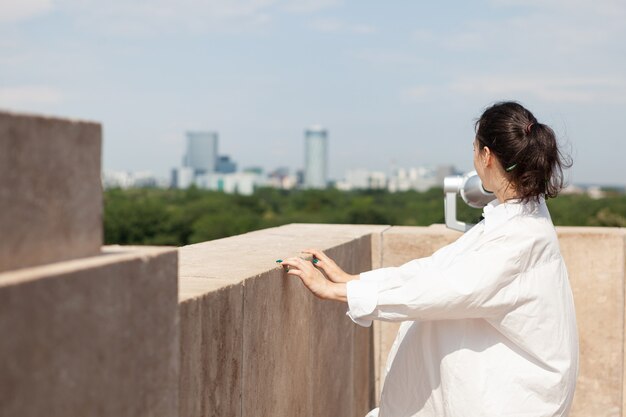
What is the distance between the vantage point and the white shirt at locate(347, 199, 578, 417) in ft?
7.14

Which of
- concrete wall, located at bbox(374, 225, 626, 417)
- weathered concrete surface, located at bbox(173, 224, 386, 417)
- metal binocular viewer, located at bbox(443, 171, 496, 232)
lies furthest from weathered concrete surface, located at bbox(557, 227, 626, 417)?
weathered concrete surface, located at bbox(173, 224, 386, 417)

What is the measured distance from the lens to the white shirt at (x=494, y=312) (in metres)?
2.18

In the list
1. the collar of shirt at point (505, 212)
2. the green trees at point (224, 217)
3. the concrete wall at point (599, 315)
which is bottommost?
the green trees at point (224, 217)

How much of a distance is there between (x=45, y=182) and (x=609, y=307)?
377 centimetres

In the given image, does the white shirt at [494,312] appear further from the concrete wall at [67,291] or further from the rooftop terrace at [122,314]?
the concrete wall at [67,291]

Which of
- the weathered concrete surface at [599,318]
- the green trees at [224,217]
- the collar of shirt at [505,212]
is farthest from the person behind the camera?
the green trees at [224,217]

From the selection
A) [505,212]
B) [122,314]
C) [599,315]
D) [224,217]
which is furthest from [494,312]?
[224,217]

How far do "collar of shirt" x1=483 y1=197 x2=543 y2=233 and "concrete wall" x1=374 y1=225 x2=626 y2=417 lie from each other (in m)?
2.26

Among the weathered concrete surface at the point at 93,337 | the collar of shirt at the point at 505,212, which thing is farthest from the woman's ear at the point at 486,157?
the weathered concrete surface at the point at 93,337

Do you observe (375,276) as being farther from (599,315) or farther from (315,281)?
(599,315)

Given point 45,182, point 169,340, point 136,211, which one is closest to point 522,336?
point 169,340

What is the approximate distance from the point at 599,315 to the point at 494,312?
2.49 m

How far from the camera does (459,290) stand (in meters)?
2.15

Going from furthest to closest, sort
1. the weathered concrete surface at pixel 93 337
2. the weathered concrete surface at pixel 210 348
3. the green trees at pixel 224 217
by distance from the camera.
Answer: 1. the green trees at pixel 224 217
2. the weathered concrete surface at pixel 210 348
3. the weathered concrete surface at pixel 93 337
